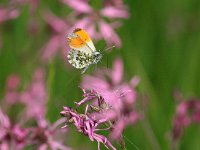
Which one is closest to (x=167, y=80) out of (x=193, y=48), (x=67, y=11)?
(x=193, y=48)

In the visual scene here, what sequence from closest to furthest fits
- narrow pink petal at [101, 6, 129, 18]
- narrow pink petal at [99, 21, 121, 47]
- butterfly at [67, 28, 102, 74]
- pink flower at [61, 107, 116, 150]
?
1. pink flower at [61, 107, 116, 150]
2. butterfly at [67, 28, 102, 74]
3. narrow pink petal at [99, 21, 121, 47]
4. narrow pink petal at [101, 6, 129, 18]

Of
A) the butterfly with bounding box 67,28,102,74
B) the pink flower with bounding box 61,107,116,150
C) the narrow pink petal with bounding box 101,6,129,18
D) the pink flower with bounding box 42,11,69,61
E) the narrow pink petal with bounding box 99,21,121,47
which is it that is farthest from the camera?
the pink flower with bounding box 42,11,69,61

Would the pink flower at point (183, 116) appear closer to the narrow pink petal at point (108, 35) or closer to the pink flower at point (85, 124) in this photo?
the narrow pink petal at point (108, 35)

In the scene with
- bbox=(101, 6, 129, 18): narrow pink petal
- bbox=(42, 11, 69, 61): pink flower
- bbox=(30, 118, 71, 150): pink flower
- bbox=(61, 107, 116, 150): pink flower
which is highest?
bbox=(42, 11, 69, 61): pink flower

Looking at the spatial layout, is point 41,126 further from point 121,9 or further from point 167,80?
point 167,80

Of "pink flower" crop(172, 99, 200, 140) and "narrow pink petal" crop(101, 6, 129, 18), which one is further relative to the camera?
"narrow pink petal" crop(101, 6, 129, 18)

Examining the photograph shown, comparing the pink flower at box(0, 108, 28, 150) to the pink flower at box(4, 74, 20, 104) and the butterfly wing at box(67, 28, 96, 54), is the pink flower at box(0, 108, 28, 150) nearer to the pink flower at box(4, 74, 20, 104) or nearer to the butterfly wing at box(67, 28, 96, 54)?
the butterfly wing at box(67, 28, 96, 54)

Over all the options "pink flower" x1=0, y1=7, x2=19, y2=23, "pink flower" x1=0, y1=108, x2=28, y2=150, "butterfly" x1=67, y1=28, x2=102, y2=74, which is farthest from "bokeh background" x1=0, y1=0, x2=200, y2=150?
"butterfly" x1=67, y1=28, x2=102, y2=74
